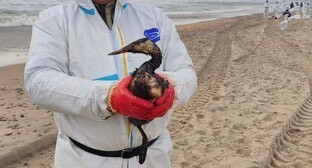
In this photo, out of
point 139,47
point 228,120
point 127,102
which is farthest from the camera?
point 228,120

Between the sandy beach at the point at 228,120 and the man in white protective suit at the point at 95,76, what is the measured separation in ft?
9.67

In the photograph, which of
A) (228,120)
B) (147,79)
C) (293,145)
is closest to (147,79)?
(147,79)

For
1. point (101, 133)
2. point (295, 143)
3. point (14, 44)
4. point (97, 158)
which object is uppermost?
point (101, 133)

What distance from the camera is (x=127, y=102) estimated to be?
1.64 metres

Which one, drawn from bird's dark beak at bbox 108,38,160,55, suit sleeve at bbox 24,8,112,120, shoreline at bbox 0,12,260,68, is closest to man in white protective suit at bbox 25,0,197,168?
suit sleeve at bbox 24,8,112,120

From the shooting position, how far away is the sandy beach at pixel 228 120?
5.15 m

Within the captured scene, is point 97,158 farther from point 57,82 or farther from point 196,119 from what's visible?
point 196,119

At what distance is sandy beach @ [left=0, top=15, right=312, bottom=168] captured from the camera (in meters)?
5.15

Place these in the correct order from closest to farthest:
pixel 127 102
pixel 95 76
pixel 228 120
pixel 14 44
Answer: pixel 127 102
pixel 95 76
pixel 228 120
pixel 14 44

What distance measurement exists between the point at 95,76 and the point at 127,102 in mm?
372

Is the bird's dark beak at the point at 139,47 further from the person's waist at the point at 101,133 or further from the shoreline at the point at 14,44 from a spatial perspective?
the shoreline at the point at 14,44

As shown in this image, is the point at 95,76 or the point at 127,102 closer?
the point at 127,102

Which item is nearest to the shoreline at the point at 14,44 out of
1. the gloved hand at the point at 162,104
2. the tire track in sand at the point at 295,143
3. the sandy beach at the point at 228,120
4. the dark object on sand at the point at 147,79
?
the sandy beach at the point at 228,120

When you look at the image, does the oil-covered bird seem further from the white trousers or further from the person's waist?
the white trousers
